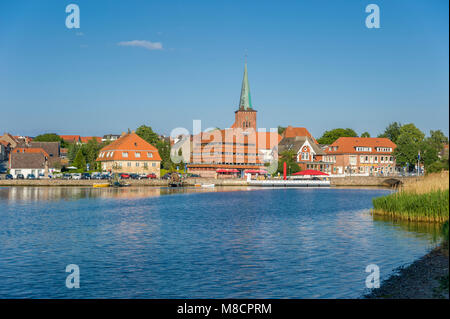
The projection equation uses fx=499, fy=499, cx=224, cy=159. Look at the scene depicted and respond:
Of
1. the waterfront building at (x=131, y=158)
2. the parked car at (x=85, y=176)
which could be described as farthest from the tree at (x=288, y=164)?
the parked car at (x=85, y=176)

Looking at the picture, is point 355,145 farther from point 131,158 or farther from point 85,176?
point 85,176

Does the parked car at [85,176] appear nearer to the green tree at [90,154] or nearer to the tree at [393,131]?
the green tree at [90,154]

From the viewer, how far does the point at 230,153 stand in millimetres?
Answer: 142500

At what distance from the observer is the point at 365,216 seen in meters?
50.5

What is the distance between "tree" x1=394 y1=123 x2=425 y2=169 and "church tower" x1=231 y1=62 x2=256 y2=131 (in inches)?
2008

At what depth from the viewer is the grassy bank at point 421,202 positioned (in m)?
35.4

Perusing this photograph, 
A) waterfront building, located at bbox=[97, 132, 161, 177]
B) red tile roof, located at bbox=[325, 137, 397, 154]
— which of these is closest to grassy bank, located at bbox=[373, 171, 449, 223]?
waterfront building, located at bbox=[97, 132, 161, 177]

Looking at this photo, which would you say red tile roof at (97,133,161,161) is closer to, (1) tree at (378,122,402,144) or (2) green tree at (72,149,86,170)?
(2) green tree at (72,149,86,170)

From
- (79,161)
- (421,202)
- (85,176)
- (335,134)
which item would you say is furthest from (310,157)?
(421,202)

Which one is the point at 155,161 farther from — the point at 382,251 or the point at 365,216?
the point at 382,251

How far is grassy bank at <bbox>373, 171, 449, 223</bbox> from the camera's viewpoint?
116 feet

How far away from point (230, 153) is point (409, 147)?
52.7 meters
